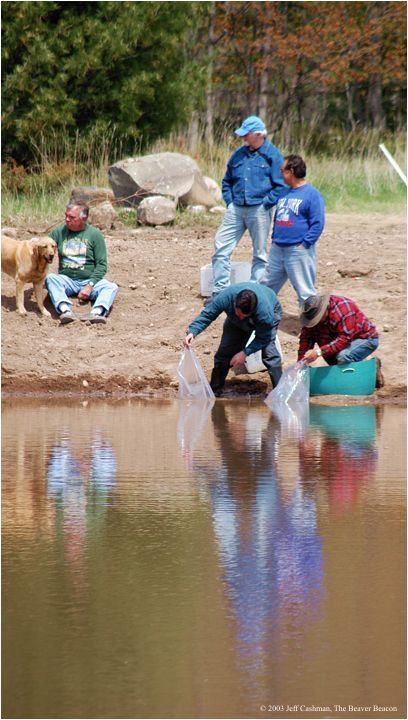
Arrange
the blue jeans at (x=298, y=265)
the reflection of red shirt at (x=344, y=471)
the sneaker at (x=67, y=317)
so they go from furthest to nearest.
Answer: the sneaker at (x=67, y=317)
the blue jeans at (x=298, y=265)
the reflection of red shirt at (x=344, y=471)

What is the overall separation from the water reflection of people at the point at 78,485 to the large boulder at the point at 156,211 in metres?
9.05

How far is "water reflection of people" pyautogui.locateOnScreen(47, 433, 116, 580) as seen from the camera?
7418 mm

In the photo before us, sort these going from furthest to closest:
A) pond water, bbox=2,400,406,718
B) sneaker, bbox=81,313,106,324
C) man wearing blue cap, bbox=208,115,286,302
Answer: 1. sneaker, bbox=81,313,106,324
2. man wearing blue cap, bbox=208,115,286,302
3. pond water, bbox=2,400,406,718

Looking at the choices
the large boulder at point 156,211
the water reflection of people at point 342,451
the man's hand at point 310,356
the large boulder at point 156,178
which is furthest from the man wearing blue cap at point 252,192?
the large boulder at point 156,178

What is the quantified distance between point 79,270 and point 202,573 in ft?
29.8

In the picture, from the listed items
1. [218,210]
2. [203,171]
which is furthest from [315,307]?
[203,171]

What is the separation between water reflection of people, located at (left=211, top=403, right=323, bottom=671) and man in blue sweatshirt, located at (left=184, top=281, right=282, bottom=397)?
87.3 inches

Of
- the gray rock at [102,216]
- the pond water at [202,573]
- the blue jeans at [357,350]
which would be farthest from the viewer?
the gray rock at [102,216]

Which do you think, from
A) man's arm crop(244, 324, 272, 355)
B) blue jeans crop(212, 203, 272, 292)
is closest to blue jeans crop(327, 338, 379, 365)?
man's arm crop(244, 324, 272, 355)

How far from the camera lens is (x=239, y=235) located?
14336 mm

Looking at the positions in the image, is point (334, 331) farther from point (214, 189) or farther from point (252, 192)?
point (214, 189)

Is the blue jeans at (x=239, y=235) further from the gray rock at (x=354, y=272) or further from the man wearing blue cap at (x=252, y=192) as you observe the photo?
the gray rock at (x=354, y=272)

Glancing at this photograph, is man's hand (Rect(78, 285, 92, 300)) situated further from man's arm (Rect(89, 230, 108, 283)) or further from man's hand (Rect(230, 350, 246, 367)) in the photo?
man's hand (Rect(230, 350, 246, 367))

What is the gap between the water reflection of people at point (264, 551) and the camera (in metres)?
5.83
